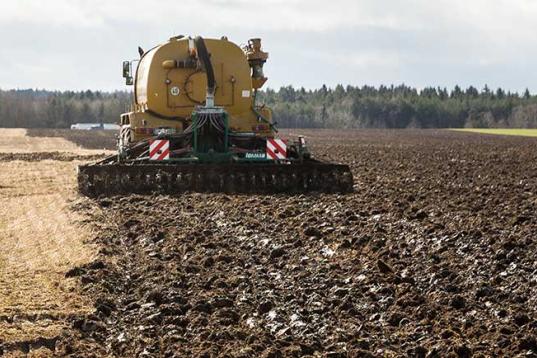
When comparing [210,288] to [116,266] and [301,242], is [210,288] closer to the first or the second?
[116,266]

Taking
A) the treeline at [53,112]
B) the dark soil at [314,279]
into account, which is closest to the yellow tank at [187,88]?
the dark soil at [314,279]

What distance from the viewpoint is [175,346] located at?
717 cm

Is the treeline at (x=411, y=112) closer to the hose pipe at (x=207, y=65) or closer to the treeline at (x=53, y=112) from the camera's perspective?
the treeline at (x=53, y=112)

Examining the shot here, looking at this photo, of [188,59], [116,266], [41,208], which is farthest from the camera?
[188,59]

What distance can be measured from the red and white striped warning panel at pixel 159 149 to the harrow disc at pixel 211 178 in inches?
18.0

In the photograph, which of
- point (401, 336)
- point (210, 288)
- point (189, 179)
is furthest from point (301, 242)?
point (189, 179)

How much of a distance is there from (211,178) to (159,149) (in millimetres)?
1120

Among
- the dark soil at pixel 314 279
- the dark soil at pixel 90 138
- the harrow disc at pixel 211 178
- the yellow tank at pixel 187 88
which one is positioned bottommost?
the dark soil at pixel 90 138

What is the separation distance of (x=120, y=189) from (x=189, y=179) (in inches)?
47.5

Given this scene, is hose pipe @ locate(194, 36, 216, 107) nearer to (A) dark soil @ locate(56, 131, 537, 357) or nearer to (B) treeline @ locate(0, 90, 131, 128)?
Result: (A) dark soil @ locate(56, 131, 537, 357)

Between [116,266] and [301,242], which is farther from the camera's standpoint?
[301,242]

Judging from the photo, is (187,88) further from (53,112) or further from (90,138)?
(53,112)

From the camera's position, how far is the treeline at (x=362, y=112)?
13425 centimetres

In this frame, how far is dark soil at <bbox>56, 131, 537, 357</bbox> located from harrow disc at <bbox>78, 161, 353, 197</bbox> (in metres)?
2.09
